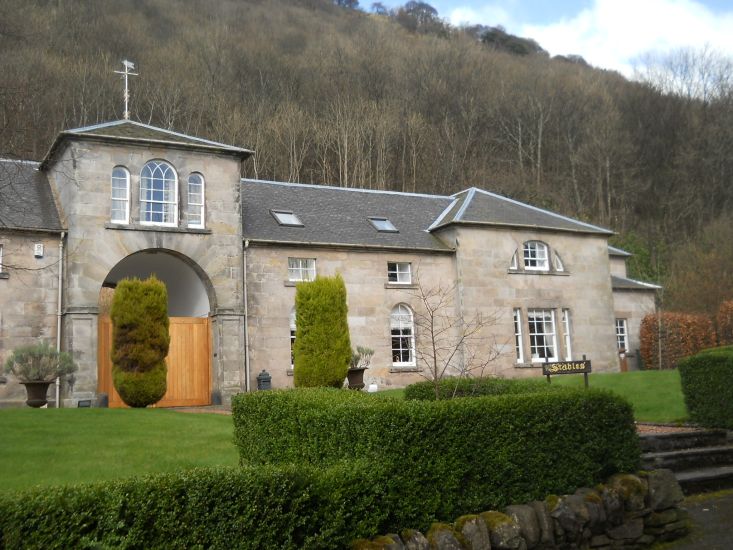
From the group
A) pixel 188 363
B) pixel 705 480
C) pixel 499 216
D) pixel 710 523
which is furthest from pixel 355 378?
pixel 710 523

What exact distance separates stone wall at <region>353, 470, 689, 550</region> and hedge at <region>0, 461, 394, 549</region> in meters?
0.45

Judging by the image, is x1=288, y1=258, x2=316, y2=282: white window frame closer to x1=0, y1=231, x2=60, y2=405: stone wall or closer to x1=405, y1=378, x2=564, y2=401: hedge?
x1=0, y1=231, x2=60, y2=405: stone wall

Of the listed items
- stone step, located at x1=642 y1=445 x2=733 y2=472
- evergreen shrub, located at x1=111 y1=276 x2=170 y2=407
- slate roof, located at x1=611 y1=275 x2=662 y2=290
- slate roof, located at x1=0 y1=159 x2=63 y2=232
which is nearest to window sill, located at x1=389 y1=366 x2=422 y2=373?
evergreen shrub, located at x1=111 y1=276 x2=170 y2=407

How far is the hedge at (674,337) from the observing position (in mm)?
30391

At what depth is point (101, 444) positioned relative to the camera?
11812 millimetres

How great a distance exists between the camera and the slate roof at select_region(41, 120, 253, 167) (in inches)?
808

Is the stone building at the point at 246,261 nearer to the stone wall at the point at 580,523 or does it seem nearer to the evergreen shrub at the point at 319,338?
the evergreen shrub at the point at 319,338

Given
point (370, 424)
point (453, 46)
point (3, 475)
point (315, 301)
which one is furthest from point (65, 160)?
point (453, 46)

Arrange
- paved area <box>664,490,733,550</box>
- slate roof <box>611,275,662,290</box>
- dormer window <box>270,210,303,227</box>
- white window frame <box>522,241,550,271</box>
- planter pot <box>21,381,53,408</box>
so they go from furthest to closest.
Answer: slate roof <box>611,275,662,290</box>, white window frame <box>522,241,550,271</box>, dormer window <box>270,210,303,227</box>, planter pot <box>21,381,53,408</box>, paved area <box>664,490,733,550</box>

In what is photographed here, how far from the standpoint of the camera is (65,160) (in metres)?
21.2

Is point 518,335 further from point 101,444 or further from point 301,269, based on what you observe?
point 101,444

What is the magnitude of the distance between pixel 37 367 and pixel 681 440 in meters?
14.9

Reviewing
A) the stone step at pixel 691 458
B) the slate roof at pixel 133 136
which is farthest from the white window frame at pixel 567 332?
the stone step at pixel 691 458

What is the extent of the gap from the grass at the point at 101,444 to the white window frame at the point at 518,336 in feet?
46.0
